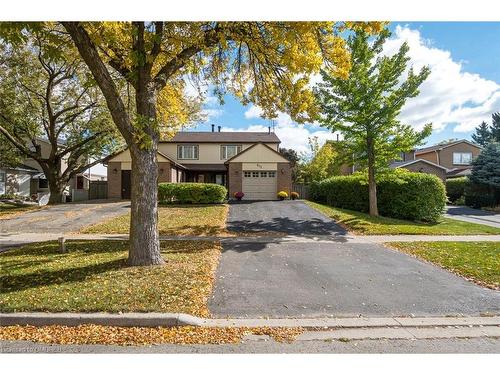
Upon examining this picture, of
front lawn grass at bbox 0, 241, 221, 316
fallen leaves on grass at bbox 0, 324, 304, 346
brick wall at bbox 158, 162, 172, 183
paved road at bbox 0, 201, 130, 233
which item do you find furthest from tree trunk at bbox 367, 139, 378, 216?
brick wall at bbox 158, 162, 172, 183

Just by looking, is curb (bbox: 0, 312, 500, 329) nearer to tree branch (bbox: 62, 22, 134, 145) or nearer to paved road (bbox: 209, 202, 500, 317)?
paved road (bbox: 209, 202, 500, 317)

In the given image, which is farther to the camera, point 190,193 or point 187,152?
point 187,152

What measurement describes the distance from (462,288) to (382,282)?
1461mm

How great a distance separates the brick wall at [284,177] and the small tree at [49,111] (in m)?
13.1

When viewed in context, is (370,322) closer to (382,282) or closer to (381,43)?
(382,282)

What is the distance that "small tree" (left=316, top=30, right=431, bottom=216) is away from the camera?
14.7 meters

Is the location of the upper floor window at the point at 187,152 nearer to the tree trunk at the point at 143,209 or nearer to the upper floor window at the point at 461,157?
the tree trunk at the point at 143,209

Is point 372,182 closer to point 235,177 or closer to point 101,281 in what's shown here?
point 235,177

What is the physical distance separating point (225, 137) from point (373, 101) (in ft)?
63.5

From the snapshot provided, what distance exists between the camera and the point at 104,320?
452cm

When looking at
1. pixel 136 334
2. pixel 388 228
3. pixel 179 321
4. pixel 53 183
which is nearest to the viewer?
pixel 136 334

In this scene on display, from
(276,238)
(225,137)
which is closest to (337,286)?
(276,238)

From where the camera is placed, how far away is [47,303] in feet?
16.0

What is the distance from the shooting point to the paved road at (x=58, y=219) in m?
12.8
